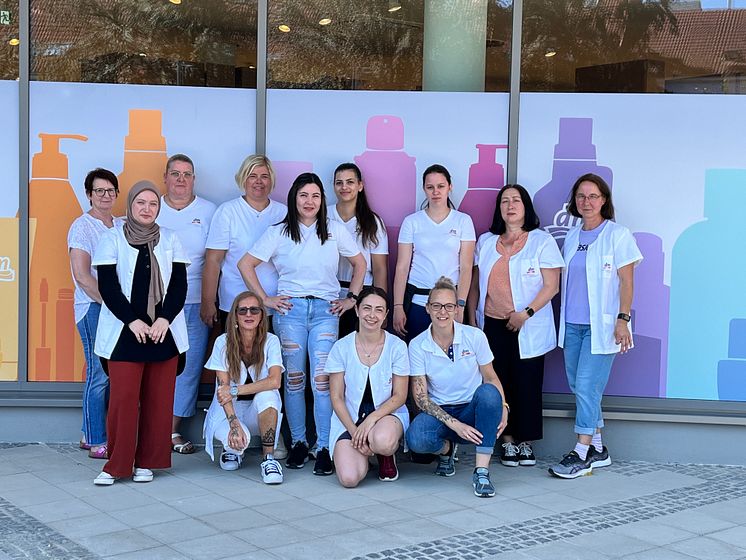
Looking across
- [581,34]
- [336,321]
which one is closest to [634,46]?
[581,34]

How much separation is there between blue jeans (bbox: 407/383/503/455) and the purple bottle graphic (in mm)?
1409

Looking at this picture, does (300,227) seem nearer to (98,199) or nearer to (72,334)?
(98,199)

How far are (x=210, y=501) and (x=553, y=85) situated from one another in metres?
3.50

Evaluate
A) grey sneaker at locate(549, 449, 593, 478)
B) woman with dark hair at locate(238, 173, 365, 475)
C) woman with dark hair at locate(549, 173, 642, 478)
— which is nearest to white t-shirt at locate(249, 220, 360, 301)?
woman with dark hair at locate(238, 173, 365, 475)

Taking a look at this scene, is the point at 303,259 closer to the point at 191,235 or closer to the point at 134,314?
the point at 191,235

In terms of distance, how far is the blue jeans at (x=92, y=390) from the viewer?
573cm

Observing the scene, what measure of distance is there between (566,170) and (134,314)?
2977mm

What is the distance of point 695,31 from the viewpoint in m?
6.18

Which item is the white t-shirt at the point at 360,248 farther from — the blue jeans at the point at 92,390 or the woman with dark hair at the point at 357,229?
the blue jeans at the point at 92,390

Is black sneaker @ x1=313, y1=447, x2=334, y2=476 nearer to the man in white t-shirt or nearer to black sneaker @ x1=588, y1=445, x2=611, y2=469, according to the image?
the man in white t-shirt

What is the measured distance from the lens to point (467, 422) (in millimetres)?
5301

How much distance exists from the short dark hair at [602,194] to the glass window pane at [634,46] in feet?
2.60

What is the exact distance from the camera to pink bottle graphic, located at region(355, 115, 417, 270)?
6.29 metres

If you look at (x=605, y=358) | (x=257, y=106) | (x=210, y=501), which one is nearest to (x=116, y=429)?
(x=210, y=501)
